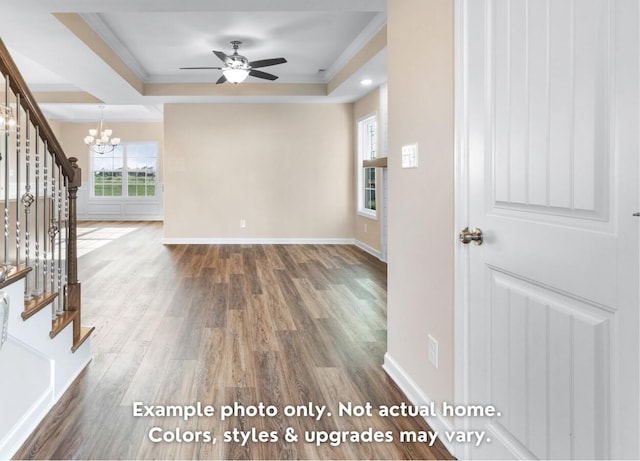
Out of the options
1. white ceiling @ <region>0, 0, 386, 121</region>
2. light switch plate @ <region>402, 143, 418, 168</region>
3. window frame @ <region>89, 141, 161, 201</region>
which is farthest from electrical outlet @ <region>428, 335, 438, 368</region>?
window frame @ <region>89, 141, 161, 201</region>

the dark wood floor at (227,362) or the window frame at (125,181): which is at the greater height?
the window frame at (125,181)

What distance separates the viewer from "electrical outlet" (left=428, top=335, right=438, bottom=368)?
2.05 meters

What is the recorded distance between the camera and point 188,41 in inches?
221

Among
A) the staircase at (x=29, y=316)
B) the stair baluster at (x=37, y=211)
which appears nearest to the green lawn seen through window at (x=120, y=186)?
the stair baluster at (x=37, y=211)

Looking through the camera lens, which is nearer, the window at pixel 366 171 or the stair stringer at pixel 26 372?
the stair stringer at pixel 26 372

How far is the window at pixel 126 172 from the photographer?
1284 centimetres

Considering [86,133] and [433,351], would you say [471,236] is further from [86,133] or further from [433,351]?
[86,133]

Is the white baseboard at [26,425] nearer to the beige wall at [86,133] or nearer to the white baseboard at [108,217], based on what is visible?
the white baseboard at [108,217]

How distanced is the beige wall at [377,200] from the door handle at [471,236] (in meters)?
5.14

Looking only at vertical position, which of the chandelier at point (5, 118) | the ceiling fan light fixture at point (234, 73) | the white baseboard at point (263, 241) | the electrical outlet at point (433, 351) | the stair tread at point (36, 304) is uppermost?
the ceiling fan light fixture at point (234, 73)

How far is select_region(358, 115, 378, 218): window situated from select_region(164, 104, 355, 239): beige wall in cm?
30

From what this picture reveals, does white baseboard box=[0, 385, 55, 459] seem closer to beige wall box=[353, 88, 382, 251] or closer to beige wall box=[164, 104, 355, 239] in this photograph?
beige wall box=[353, 88, 382, 251]

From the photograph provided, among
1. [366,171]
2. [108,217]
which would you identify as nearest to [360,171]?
[366,171]

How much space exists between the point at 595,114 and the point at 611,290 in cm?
42
